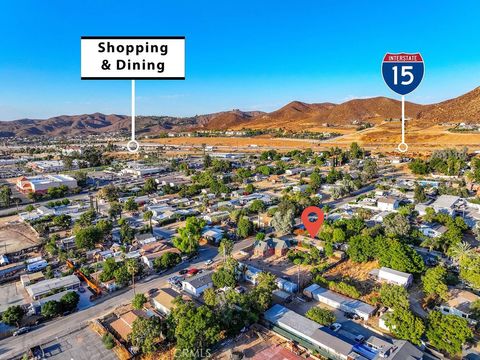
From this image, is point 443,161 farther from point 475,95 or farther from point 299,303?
point 475,95

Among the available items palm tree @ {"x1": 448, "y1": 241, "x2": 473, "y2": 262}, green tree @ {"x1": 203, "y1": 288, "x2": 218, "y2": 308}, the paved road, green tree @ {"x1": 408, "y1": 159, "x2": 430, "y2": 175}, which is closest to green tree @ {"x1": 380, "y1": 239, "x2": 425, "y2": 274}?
palm tree @ {"x1": 448, "y1": 241, "x2": 473, "y2": 262}

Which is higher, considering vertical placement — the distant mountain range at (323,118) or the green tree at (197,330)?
the distant mountain range at (323,118)

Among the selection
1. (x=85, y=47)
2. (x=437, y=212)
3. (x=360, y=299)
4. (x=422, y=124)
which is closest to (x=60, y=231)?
(x=360, y=299)

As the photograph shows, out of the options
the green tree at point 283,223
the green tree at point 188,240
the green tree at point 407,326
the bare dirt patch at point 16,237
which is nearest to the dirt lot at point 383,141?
the green tree at point 283,223

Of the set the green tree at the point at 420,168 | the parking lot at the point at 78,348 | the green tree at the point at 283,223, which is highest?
the green tree at the point at 420,168

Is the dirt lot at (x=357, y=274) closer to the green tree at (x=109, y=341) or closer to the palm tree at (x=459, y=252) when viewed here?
the palm tree at (x=459, y=252)

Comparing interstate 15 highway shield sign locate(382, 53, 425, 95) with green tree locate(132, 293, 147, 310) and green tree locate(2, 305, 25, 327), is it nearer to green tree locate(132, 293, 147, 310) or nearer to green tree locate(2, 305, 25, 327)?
green tree locate(132, 293, 147, 310)

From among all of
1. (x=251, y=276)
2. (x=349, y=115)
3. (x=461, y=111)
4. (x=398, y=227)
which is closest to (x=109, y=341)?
(x=251, y=276)

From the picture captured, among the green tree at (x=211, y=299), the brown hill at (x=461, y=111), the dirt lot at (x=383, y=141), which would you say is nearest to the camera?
the green tree at (x=211, y=299)
